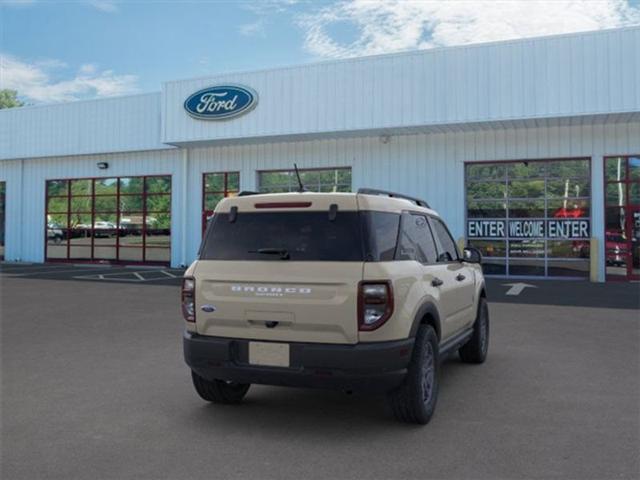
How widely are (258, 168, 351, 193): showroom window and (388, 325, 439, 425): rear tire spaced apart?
14.9 m

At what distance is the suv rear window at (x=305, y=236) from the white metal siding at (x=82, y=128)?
18964 millimetres

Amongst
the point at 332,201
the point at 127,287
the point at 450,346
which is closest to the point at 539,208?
the point at 127,287

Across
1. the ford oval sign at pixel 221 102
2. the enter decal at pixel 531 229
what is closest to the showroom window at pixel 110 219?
the ford oval sign at pixel 221 102

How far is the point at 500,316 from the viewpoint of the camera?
10.6 metres

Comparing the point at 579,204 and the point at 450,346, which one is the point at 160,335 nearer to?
the point at 450,346

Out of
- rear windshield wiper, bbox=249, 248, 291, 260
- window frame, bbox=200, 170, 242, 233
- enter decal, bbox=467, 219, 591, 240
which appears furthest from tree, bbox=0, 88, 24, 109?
rear windshield wiper, bbox=249, 248, 291, 260

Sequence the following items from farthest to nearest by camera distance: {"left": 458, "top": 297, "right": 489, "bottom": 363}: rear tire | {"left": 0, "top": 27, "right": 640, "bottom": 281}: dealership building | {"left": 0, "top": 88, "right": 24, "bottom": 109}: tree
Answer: {"left": 0, "top": 88, "right": 24, "bottom": 109}: tree, {"left": 0, "top": 27, "right": 640, "bottom": 281}: dealership building, {"left": 458, "top": 297, "right": 489, "bottom": 363}: rear tire

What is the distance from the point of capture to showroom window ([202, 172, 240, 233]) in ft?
71.8

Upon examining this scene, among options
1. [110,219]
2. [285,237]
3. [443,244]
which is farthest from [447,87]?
[110,219]

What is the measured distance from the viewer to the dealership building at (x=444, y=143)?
1620cm

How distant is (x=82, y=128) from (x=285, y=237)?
22.6 meters

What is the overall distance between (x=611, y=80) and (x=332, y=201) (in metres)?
13.9

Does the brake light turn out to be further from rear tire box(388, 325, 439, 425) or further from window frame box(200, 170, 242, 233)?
window frame box(200, 170, 242, 233)

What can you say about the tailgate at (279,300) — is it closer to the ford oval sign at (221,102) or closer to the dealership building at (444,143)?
the dealership building at (444,143)
